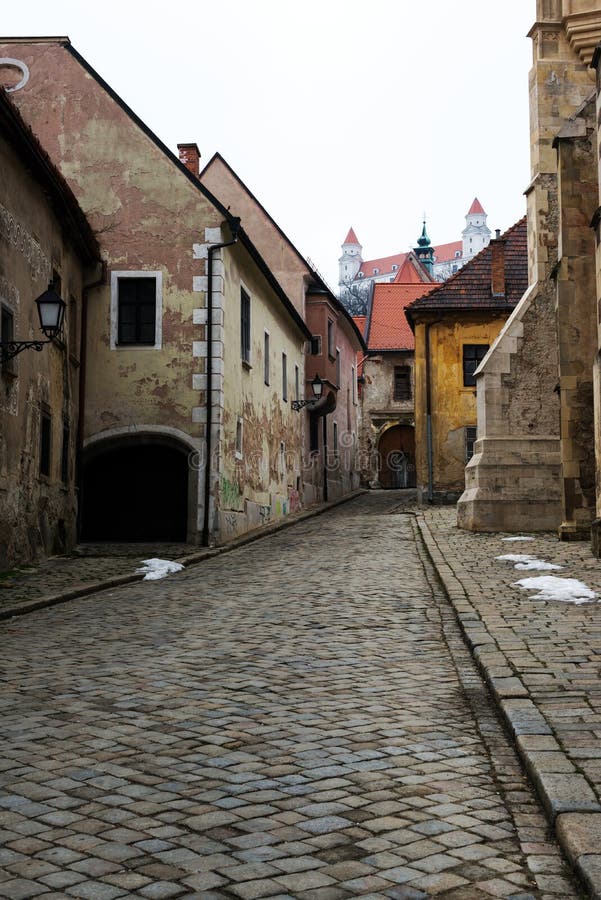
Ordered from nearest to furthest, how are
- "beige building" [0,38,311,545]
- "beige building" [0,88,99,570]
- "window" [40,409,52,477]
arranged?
"beige building" [0,88,99,570] → "window" [40,409,52,477] → "beige building" [0,38,311,545]

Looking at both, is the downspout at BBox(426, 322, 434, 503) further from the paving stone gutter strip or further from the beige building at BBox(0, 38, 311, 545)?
the paving stone gutter strip

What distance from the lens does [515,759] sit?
5059 millimetres

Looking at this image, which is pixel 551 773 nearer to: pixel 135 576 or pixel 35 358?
pixel 135 576

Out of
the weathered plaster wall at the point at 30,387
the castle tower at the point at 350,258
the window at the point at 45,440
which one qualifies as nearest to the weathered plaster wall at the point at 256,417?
the weathered plaster wall at the point at 30,387

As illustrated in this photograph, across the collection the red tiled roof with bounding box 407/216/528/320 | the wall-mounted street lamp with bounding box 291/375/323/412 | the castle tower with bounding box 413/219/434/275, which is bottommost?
the wall-mounted street lamp with bounding box 291/375/323/412

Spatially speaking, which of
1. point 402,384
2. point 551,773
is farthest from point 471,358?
point 551,773

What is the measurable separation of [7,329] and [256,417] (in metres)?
10.8

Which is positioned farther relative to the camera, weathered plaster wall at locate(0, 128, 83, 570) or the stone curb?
weathered plaster wall at locate(0, 128, 83, 570)

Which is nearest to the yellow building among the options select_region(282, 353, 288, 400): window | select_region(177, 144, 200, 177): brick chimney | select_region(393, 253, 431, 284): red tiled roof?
select_region(282, 353, 288, 400): window

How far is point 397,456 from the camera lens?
54438mm

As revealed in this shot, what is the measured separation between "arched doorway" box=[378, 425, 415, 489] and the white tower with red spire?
123226 millimetres

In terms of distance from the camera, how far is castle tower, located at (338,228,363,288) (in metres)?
185

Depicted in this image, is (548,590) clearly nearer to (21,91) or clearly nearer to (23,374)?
(23,374)

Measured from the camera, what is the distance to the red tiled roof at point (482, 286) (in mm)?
34375
